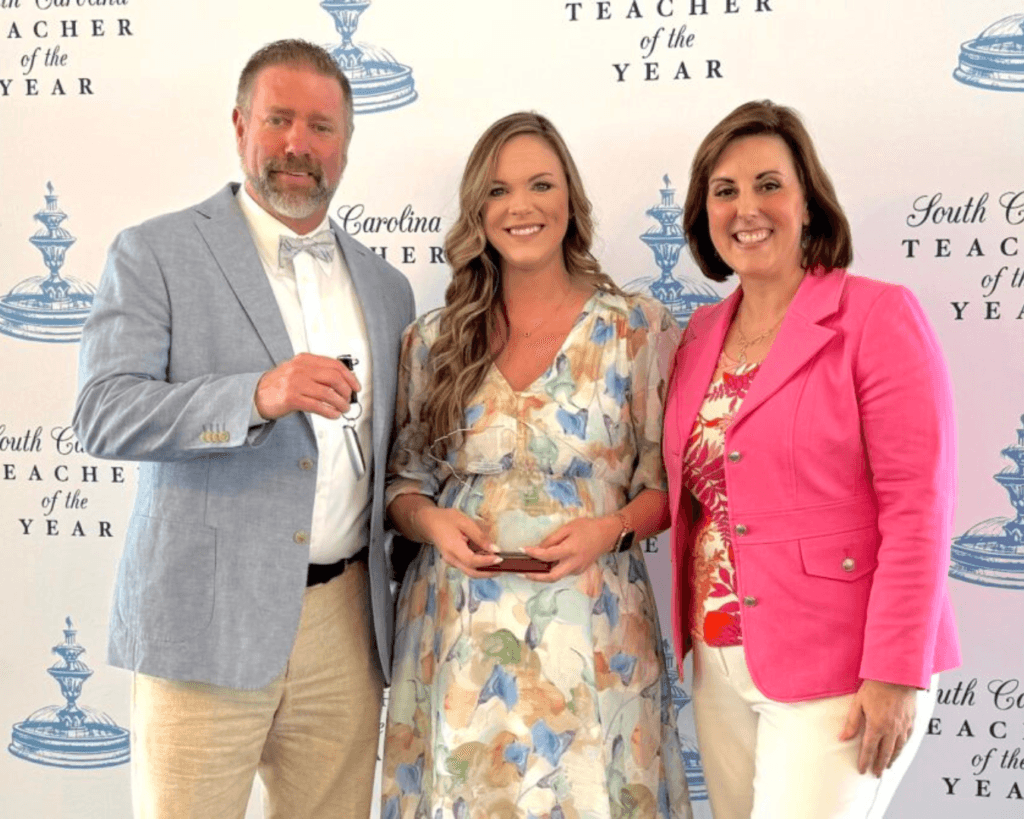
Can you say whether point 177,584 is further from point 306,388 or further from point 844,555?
point 844,555

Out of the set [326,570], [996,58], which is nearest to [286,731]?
[326,570]

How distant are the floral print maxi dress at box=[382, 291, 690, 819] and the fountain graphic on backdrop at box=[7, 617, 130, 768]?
3.90ft

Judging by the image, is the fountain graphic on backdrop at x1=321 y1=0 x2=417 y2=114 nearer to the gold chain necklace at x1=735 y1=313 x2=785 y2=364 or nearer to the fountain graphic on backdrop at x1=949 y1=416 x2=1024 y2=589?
the gold chain necklace at x1=735 y1=313 x2=785 y2=364

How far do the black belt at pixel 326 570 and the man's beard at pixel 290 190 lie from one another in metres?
0.71

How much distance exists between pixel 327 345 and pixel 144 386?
390 mm

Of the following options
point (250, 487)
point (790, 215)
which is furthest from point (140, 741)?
point (790, 215)

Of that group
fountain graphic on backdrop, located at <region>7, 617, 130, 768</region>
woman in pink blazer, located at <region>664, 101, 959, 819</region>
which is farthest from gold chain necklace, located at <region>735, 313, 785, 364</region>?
fountain graphic on backdrop, located at <region>7, 617, 130, 768</region>

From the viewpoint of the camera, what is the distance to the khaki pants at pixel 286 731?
7.07 feet

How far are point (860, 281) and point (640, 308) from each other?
0.52m

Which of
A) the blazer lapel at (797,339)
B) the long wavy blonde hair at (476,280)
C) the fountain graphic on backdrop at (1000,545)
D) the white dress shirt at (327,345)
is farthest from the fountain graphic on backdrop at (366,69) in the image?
the fountain graphic on backdrop at (1000,545)

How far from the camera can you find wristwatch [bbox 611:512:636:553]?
2.25m

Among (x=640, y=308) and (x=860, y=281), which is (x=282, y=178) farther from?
(x=860, y=281)

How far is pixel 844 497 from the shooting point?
196 cm

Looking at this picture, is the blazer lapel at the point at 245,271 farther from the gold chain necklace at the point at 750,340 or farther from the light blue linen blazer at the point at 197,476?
the gold chain necklace at the point at 750,340
